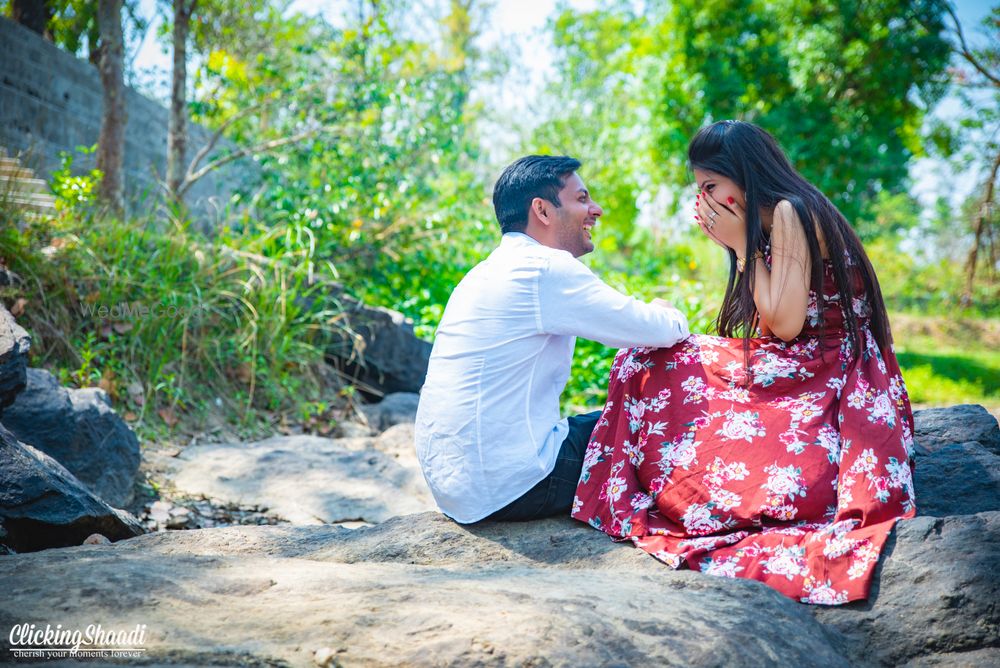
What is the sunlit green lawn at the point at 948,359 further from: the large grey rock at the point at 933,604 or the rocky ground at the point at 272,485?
the large grey rock at the point at 933,604

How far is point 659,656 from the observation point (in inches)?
60.2

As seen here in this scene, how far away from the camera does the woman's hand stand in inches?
98.0

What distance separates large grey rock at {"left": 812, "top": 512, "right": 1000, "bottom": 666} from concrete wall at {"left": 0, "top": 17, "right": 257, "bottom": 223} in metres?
5.24

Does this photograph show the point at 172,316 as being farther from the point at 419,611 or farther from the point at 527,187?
the point at 419,611

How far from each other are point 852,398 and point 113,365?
13.0ft

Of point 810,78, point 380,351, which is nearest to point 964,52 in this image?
point 810,78

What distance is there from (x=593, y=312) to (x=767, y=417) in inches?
22.2

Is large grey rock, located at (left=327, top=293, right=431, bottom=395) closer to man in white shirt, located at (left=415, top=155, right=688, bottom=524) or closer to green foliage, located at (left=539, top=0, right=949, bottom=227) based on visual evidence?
man in white shirt, located at (left=415, top=155, right=688, bottom=524)

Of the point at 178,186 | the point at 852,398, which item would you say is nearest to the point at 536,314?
the point at 852,398

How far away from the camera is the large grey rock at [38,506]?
2.59 metres

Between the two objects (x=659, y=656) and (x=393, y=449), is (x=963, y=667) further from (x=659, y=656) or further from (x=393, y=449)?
(x=393, y=449)

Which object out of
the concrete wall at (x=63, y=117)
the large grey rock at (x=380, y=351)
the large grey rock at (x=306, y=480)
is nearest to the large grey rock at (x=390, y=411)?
the large grey rock at (x=380, y=351)

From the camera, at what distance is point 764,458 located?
7.23 feet

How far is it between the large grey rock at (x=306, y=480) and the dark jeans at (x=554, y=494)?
5.17 feet
